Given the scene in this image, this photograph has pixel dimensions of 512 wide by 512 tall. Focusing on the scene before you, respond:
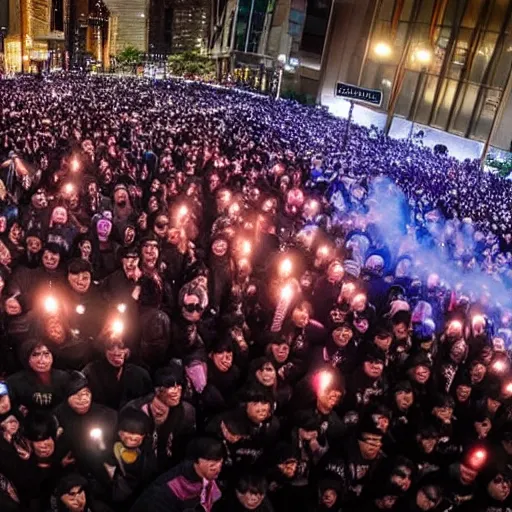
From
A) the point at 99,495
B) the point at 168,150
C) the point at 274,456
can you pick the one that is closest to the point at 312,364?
the point at 274,456

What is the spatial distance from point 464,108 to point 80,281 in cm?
2277

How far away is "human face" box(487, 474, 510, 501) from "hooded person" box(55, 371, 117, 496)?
233cm

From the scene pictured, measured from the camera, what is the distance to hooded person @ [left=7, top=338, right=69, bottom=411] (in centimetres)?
384

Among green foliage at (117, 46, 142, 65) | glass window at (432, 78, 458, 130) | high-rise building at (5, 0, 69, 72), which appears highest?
glass window at (432, 78, 458, 130)

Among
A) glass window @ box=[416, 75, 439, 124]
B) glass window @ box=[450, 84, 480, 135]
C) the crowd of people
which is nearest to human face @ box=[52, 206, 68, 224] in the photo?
the crowd of people

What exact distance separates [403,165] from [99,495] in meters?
11.1

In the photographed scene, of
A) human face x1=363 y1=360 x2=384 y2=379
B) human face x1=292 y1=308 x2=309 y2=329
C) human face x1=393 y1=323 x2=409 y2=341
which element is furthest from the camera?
human face x1=393 y1=323 x2=409 y2=341

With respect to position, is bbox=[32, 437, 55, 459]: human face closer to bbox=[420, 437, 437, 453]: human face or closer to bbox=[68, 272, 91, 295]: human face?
bbox=[68, 272, 91, 295]: human face

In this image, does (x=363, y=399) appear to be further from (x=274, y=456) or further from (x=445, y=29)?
(x=445, y=29)

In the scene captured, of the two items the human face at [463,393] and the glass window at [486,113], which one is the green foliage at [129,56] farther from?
the human face at [463,393]

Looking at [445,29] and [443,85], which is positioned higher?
[445,29]

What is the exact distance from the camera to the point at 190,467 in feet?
10.6

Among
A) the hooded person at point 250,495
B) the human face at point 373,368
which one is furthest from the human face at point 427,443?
the hooded person at point 250,495

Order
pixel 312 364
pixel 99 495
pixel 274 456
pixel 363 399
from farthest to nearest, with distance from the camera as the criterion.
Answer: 1. pixel 312 364
2. pixel 363 399
3. pixel 274 456
4. pixel 99 495
